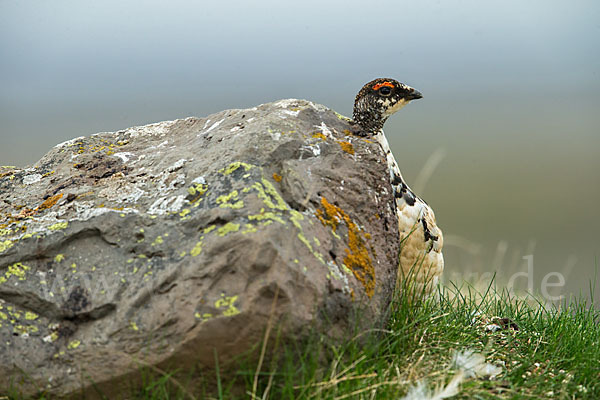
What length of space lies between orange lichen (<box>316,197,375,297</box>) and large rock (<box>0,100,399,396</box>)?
0.4 inches

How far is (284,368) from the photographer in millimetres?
3301

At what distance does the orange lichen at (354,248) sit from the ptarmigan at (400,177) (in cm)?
101

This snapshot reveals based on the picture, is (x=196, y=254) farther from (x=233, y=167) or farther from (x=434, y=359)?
(x=434, y=359)

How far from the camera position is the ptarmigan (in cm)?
480

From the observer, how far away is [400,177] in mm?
4938

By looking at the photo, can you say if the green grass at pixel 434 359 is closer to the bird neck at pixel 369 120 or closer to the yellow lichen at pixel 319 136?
the yellow lichen at pixel 319 136

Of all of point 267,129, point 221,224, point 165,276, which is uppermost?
point 267,129

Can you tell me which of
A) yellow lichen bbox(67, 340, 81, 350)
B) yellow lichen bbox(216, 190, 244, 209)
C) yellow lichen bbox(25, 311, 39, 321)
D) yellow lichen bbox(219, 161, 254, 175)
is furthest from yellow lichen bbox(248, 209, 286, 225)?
yellow lichen bbox(25, 311, 39, 321)

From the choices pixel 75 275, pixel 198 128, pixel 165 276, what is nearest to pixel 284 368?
pixel 165 276

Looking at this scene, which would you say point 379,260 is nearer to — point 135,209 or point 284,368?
point 284,368

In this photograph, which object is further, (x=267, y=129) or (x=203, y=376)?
(x=267, y=129)

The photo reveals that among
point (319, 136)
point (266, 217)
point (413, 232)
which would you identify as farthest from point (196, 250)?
point (413, 232)

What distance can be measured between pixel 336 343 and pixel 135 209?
5.17 feet

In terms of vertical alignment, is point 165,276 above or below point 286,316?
above
